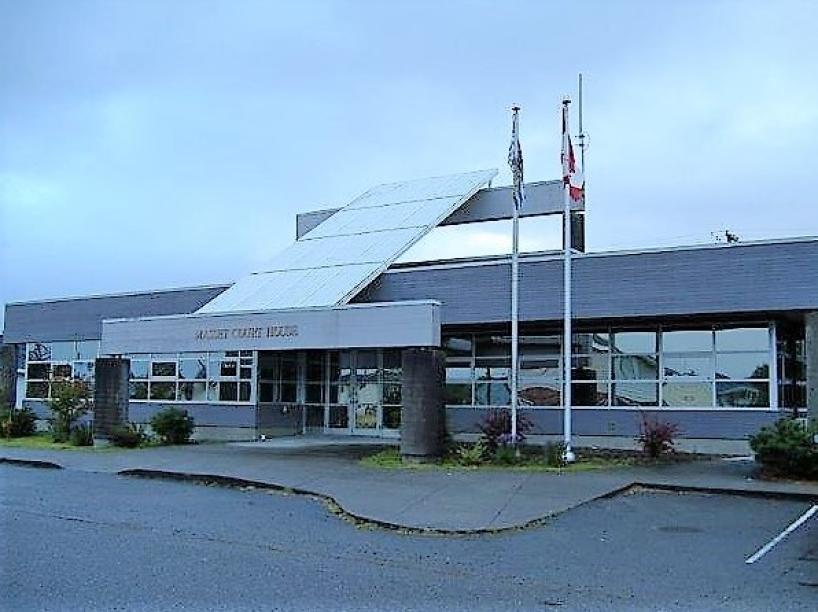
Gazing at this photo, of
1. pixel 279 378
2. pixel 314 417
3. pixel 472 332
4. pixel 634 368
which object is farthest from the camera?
pixel 314 417

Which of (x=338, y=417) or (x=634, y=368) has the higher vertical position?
(x=634, y=368)

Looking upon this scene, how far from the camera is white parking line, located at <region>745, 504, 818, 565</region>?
1047 centimetres

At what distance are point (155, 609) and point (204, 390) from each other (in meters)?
22.9

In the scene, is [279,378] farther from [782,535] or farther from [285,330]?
[782,535]

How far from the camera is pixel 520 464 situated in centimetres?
1931

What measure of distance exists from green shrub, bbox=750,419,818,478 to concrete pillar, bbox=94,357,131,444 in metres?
16.6

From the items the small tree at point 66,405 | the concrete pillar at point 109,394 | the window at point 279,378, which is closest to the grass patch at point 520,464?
the concrete pillar at point 109,394

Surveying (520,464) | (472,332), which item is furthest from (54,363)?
(520,464)

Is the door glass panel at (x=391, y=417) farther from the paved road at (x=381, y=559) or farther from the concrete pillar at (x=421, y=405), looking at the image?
the paved road at (x=381, y=559)

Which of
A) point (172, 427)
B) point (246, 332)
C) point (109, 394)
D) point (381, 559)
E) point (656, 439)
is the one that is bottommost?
point (381, 559)

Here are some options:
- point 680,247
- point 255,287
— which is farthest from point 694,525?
point 255,287

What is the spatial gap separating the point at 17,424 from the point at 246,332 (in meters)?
11.2

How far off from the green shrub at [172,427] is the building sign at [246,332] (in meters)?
3.24

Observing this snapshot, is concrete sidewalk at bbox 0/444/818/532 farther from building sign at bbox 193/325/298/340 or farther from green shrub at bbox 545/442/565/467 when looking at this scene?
building sign at bbox 193/325/298/340
